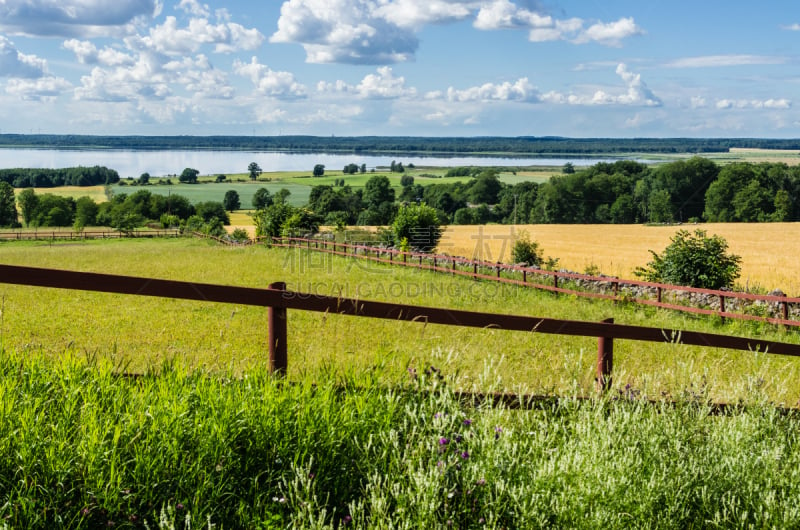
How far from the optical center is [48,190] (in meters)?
135

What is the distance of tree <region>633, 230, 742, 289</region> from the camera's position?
20594 mm

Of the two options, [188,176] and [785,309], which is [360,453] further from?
[188,176]

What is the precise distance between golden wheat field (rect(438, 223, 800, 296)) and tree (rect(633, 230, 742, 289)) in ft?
→ 19.5

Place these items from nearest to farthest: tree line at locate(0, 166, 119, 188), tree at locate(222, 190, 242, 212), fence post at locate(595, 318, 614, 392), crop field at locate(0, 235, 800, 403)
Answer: crop field at locate(0, 235, 800, 403) < fence post at locate(595, 318, 614, 392) < tree at locate(222, 190, 242, 212) < tree line at locate(0, 166, 119, 188)

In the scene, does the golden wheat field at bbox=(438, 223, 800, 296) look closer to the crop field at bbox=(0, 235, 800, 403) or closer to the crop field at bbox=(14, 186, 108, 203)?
the crop field at bbox=(0, 235, 800, 403)

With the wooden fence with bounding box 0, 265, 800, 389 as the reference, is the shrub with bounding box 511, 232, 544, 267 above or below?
below

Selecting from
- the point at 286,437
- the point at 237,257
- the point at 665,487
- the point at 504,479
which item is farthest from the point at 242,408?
the point at 237,257

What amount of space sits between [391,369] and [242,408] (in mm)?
1139

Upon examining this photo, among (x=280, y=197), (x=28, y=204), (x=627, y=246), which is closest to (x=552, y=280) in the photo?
(x=627, y=246)

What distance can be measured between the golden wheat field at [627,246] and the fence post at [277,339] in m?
25.2

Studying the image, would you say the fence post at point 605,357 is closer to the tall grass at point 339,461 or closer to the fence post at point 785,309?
the tall grass at point 339,461

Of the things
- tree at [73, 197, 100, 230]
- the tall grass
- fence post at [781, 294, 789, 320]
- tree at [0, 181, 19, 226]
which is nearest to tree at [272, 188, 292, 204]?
fence post at [781, 294, 789, 320]

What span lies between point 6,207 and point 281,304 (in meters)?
114

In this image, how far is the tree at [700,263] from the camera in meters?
20.6
